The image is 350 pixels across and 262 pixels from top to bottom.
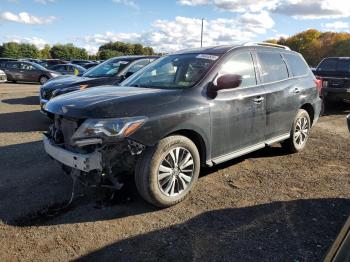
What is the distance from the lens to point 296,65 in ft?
21.9

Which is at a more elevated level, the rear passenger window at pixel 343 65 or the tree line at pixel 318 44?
the tree line at pixel 318 44

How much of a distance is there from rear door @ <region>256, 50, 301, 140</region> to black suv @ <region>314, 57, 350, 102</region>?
6.22 metres

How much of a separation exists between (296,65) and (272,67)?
904 millimetres

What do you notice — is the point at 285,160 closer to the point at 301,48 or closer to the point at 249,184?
the point at 249,184

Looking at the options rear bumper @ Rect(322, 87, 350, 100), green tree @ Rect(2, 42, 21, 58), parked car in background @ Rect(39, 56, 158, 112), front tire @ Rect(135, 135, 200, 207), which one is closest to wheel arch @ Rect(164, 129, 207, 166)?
front tire @ Rect(135, 135, 200, 207)

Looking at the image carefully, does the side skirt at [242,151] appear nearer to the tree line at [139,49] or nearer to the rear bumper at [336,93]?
the rear bumper at [336,93]

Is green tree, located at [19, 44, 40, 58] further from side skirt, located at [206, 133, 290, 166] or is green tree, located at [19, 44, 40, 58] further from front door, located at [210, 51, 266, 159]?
front door, located at [210, 51, 266, 159]

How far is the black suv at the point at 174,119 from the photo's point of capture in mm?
4066

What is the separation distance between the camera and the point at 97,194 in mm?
4852

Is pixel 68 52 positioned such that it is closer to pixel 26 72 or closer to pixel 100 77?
pixel 26 72

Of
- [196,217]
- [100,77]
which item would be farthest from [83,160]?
[100,77]

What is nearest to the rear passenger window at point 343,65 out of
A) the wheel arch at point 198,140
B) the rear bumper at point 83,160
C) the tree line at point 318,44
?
the wheel arch at point 198,140

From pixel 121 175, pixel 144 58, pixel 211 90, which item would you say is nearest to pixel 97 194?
pixel 121 175

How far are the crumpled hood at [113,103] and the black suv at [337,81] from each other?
28.8ft
